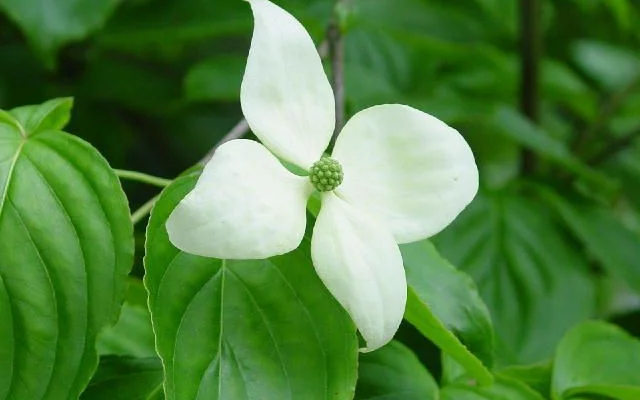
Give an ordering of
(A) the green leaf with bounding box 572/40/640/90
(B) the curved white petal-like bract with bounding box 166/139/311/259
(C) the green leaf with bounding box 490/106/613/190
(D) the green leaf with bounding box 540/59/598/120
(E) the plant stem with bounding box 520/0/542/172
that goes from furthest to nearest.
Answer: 1. (A) the green leaf with bounding box 572/40/640/90
2. (D) the green leaf with bounding box 540/59/598/120
3. (E) the plant stem with bounding box 520/0/542/172
4. (C) the green leaf with bounding box 490/106/613/190
5. (B) the curved white petal-like bract with bounding box 166/139/311/259

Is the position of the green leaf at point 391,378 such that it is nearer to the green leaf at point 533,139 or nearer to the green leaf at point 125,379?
the green leaf at point 125,379

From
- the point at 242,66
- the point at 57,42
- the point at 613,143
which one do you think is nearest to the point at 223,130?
the point at 242,66

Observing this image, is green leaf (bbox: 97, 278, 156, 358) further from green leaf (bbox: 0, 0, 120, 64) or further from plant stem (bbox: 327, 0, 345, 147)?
green leaf (bbox: 0, 0, 120, 64)

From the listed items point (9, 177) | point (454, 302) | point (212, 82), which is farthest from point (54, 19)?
point (454, 302)

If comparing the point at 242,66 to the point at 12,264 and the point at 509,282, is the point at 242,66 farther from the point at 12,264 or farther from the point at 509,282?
the point at 12,264

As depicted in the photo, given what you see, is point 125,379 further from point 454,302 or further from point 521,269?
point 521,269

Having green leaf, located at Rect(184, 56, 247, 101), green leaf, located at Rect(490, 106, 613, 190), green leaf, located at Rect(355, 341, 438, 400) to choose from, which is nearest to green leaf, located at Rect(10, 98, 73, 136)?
green leaf, located at Rect(355, 341, 438, 400)

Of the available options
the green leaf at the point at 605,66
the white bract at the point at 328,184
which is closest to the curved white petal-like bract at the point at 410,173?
the white bract at the point at 328,184
